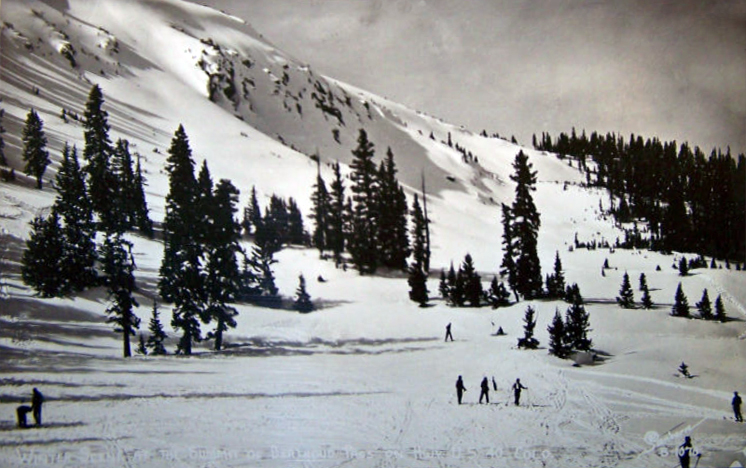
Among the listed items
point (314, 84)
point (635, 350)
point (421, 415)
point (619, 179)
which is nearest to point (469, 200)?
point (619, 179)

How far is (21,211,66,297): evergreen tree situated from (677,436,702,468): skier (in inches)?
1172

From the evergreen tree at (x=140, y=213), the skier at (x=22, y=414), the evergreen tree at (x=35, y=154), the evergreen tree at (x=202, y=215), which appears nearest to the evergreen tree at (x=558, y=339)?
the evergreen tree at (x=202, y=215)

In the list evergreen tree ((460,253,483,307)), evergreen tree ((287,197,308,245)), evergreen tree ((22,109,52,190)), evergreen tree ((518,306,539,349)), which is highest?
evergreen tree ((22,109,52,190))

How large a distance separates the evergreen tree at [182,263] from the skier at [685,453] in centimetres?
2526

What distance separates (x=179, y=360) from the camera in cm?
2842

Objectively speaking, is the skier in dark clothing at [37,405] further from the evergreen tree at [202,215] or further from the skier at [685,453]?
the skier at [685,453]

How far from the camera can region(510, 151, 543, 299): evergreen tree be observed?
43531 mm

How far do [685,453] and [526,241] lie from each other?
94.7ft

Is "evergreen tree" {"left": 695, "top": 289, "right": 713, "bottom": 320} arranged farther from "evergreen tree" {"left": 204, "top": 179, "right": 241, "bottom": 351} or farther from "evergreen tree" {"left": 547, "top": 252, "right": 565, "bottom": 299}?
"evergreen tree" {"left": 204, "top": 179, "right": 241, "bottom": 351}

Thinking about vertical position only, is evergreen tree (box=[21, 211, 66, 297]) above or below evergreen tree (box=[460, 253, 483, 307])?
above

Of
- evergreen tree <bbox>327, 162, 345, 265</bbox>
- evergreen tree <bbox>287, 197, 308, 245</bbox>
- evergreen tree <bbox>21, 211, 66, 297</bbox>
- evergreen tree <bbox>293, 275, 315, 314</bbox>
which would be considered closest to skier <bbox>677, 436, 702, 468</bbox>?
evergreen tree <bbox>21, 211, 66, 297</bbox>

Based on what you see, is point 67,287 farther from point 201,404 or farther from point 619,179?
point 619,179

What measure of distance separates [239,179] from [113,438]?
272 ft

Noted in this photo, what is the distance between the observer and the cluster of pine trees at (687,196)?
111ft
